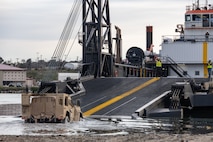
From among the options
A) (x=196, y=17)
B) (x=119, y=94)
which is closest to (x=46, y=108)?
(x=119, y=94)

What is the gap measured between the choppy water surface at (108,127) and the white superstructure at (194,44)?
1523cm

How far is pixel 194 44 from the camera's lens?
1437 inches

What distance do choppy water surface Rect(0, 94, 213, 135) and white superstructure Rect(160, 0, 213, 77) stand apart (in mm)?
15228

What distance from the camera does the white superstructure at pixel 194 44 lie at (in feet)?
119

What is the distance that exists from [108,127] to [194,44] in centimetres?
1955

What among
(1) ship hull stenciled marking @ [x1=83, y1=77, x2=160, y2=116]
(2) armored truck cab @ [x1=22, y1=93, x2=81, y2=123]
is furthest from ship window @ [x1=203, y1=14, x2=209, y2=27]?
(2) armored truck cab @ [x1=22, y1=93, x2=81, y2=123]

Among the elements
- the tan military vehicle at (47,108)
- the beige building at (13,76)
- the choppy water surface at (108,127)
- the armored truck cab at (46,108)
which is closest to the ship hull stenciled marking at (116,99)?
the choppy water surface at (108,127)

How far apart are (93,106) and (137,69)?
13037 millimetres

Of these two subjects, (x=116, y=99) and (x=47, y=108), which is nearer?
(x=47, y=108)

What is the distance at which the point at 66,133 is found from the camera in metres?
16.3

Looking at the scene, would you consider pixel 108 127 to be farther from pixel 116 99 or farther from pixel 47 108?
pixel 116 99

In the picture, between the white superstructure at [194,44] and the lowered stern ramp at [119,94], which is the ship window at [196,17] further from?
the lowered stern ramp at [119,94]

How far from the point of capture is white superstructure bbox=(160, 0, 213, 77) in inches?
1427

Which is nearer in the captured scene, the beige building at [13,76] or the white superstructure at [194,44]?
the white superstructure at [194,44]
